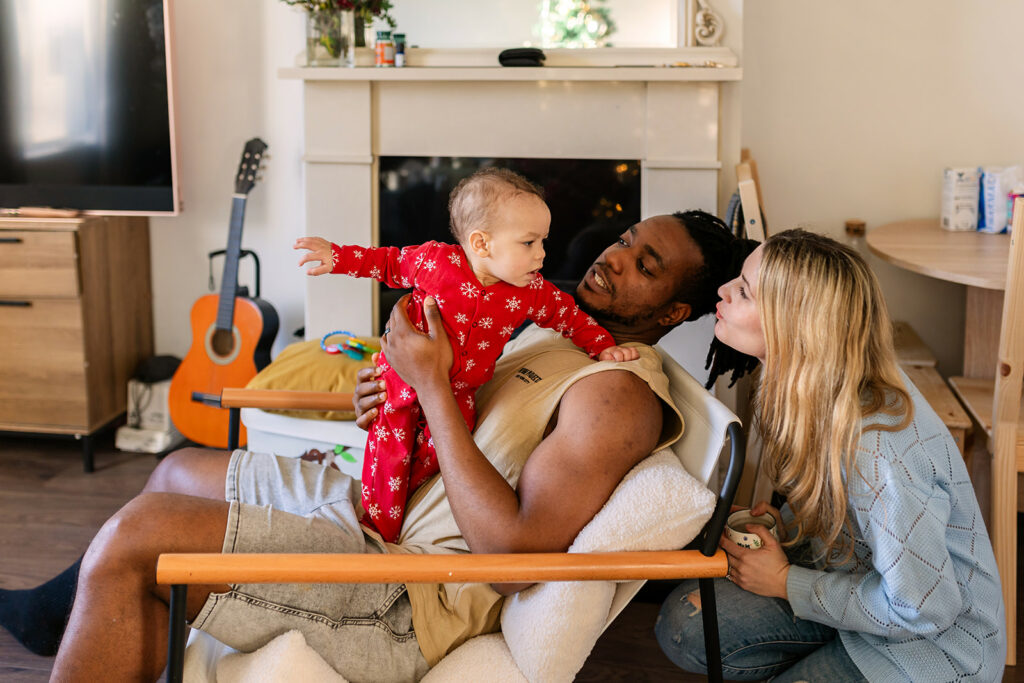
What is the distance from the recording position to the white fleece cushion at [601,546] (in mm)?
1284

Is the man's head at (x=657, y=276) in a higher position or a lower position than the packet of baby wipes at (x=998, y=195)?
lower

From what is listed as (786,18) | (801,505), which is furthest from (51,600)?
(786,18)

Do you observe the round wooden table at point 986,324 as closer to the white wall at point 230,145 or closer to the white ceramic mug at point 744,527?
the white ceramic mug at point 744,527

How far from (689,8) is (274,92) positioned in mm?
1487

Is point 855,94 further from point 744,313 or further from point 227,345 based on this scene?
point 227,345

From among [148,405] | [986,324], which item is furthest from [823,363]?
[148,405]

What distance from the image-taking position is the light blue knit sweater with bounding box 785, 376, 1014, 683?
50.5 inches

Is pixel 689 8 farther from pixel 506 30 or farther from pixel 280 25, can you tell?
pixel 280 25

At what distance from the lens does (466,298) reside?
1.52 metres

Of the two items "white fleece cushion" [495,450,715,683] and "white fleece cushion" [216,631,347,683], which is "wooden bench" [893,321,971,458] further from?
"white fleece cushion" [216,631,347,683]

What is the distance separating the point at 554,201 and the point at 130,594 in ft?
6.32

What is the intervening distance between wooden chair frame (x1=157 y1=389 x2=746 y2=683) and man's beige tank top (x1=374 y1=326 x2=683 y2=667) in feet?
0.73

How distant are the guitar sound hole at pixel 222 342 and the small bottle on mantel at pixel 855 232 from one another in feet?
6.76

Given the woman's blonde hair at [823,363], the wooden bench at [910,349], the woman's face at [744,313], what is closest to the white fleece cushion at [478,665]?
the woman's blonde hair at [823,363]
